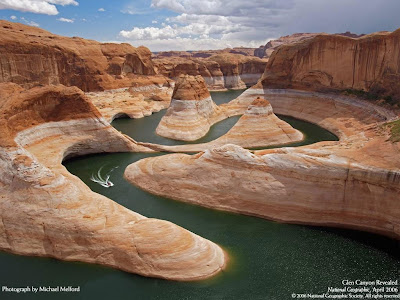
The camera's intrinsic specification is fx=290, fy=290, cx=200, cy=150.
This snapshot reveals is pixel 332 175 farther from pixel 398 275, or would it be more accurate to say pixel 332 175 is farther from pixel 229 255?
pixel 229 255

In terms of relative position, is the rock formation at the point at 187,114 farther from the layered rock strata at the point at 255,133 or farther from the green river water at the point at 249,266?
the green river water at the point at 249,266

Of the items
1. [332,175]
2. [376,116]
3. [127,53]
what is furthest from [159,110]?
[332,175]

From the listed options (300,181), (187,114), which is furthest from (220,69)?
(300,181)

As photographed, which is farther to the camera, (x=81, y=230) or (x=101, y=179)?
(x=101, y=179)

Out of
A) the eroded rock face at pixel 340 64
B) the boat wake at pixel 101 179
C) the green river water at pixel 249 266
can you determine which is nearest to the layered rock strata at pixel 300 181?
the green river water at pixel 249 266

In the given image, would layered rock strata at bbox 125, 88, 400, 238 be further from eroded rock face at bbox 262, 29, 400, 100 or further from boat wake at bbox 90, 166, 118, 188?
eroded rock face at bbox 262, 29, 400, 100

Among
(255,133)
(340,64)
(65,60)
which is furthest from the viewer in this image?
(65,60)

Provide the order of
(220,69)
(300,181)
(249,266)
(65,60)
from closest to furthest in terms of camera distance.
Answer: (249,266), (300,181), (65,60), (220,69)

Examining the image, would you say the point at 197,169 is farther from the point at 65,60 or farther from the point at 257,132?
the point at 65,60
